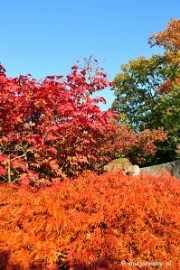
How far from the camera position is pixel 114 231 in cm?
321

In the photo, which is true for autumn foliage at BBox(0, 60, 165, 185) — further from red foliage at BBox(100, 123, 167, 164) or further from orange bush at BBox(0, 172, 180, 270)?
red foliage at BBox(100, 123, 167, 164)

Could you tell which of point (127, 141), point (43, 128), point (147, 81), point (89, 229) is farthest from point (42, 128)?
point (147, 81)

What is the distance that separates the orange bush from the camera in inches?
120

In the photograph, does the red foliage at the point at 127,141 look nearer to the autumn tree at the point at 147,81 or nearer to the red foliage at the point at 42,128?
the red foliage at the point at 42,128

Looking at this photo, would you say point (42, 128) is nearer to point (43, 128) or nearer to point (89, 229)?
point (43, 128)

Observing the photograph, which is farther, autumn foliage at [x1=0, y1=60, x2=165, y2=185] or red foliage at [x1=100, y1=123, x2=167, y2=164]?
red foliage at [x1=100, y1=123, x2=167, y2=164]

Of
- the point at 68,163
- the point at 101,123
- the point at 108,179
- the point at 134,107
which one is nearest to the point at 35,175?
the point at 68,163

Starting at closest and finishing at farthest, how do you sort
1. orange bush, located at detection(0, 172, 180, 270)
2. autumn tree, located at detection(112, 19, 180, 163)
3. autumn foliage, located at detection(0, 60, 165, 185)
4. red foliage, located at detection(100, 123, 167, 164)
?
1. orange bush, located at detection(0, 172, 180, 270)
2. autumn foliage, located at detection(0, 60, 165, 185)
3. red foliage, located at detection(100, 123, 167, 164)
4. autumn tree, located at detection(112, 19, 180, 163)

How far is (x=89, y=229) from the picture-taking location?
328cm

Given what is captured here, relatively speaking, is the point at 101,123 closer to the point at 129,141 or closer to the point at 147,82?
the point at 129,141

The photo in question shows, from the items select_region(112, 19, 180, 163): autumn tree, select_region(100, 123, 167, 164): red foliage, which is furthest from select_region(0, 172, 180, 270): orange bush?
select_region(112, 19, 180, 163): autumn tree

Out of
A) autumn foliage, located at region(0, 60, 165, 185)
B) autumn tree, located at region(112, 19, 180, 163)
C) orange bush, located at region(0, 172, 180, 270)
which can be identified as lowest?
orange bush, located at region(0, 172, 180, 270)

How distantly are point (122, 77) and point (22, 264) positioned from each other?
23120 mm

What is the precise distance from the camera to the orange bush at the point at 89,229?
304 centimetres
